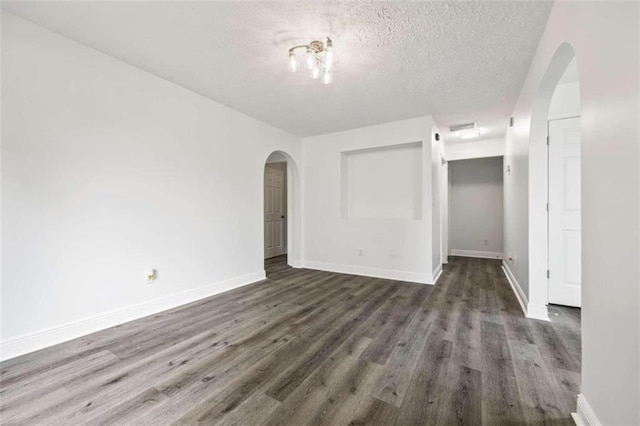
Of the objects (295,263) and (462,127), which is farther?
(295,263)

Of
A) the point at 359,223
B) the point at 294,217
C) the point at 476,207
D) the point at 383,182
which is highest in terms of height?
the point at 383,182

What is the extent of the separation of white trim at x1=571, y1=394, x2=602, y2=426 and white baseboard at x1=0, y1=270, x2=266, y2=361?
3.42m

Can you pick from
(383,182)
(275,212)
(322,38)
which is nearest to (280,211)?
(275,212)

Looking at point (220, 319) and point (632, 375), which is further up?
point (632, 375)

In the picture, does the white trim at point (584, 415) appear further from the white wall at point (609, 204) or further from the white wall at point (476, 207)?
the white wall at point (476, 207)

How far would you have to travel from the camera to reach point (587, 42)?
126 centimetres

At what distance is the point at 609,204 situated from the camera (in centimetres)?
105

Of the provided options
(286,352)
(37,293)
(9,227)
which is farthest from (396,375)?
(9,227)

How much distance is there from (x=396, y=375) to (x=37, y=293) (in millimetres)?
2845

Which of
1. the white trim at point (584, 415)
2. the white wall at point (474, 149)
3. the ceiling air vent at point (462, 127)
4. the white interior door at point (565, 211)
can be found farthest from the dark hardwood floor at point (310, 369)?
the white wall at point (474, 149)

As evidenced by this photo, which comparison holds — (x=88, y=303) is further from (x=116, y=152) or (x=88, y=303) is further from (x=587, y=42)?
(x=587, y=42)

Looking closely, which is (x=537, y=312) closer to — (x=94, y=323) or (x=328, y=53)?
(x=328, y=53)

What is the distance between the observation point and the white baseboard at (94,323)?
1.95 meters

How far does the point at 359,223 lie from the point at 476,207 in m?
3.58
